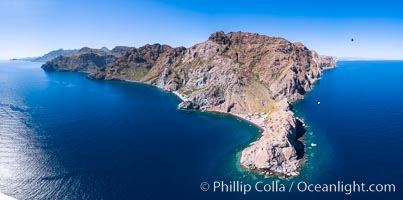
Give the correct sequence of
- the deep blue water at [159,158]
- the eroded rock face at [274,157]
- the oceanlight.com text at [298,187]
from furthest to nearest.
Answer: the eroded rock face at [274,157], the oceanlight.com text at [298,187], the deep blue water at [159,158]

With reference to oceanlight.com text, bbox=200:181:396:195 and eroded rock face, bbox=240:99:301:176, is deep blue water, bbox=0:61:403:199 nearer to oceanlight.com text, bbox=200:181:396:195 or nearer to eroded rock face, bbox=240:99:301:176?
oceanlight.com text, bbox=200:181:396:195

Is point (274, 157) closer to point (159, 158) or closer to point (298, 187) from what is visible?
point (298, 187)

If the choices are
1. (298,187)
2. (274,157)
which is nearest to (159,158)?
(274,157)

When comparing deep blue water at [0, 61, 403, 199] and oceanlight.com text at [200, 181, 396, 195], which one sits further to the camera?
oceanlight.com text at [200, 181, 396, 195]

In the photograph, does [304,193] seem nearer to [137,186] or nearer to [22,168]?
[137,186]

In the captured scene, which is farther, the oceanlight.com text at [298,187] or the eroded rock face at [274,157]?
the eroded rock face at [274,157]

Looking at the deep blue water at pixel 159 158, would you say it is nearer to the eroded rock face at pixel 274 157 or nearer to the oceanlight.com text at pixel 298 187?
the oceanlight.com text at pixel 298 187

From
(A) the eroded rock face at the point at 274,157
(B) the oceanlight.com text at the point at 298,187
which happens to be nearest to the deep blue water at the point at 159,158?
(B) the oceanlight.com text at the point at 298,187

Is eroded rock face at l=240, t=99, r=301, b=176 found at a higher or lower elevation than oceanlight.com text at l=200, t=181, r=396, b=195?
higher

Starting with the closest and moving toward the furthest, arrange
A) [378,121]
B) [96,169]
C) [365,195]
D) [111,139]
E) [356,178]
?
1. [365,195]
2. [356,178]
3. [96,169]
4. [111,139]
5. [378,121]

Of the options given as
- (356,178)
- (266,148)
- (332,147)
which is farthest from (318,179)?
(332,147)

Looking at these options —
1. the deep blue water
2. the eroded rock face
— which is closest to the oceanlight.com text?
the deep blue water
